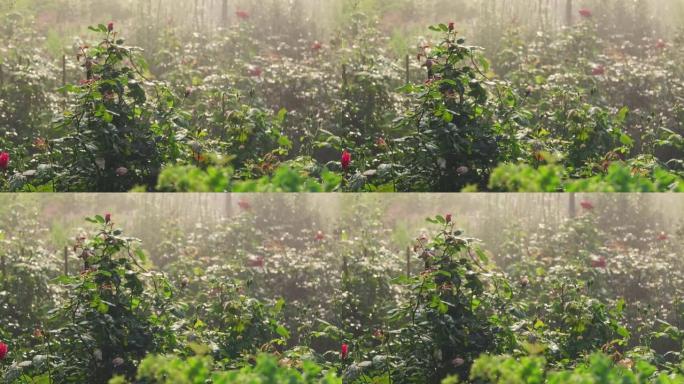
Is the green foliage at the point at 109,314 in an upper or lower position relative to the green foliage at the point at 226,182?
lower

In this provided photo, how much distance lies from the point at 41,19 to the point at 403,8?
200cm

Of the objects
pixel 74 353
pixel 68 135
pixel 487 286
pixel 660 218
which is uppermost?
pixel 68 135

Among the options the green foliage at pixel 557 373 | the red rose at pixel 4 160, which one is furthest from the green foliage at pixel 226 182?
the green foliage at pixel 557 373

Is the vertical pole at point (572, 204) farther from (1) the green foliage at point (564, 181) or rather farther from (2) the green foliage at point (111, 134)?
(2) the green foliage at point (111, 134)

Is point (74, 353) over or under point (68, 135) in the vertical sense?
under

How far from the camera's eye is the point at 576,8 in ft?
20.7

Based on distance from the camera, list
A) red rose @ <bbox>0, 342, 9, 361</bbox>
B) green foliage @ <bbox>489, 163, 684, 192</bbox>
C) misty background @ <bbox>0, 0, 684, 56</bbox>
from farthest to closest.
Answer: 1. misty background @ <bbox>0, 0, 684, 56</bbox>
2. green foliage @ <bbox>489, 163, 684, 192</bbox>
3. red rose @ <bbox>0, 342, 9, 361</bbox>

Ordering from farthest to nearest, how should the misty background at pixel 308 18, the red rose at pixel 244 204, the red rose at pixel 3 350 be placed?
the misty background at pixel 308 18, the red rose at pixel 244 204, the red rose at pixel 3 350

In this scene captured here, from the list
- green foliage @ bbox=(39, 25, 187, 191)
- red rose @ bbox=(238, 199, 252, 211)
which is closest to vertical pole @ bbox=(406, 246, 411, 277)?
red rose @ bbox=(238, 199, 252, 211)

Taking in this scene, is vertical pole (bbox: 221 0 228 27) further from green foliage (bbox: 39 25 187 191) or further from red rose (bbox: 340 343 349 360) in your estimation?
red rose (bbox: 340 343 349 360)

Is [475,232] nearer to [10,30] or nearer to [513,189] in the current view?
[513,189]

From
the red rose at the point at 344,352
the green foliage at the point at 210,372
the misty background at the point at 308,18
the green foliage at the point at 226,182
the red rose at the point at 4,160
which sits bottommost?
the green foliage at the point at 210,372

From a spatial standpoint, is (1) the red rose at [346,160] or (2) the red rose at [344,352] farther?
(1) the red rose at [346,160]

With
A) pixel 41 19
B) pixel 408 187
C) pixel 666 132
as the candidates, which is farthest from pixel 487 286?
pixel 41 19
